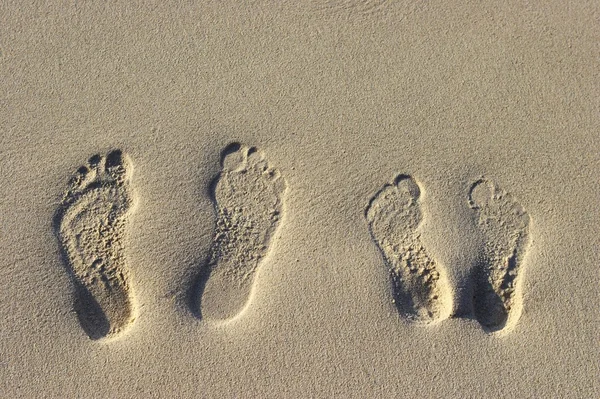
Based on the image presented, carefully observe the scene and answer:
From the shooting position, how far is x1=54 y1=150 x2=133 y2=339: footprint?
1.93 m

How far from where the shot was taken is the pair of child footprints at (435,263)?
1940mm

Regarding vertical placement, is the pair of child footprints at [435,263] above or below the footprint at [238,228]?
below

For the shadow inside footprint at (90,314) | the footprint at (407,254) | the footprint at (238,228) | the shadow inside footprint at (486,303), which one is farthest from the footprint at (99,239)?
the shadow inside footprint at (486,303)

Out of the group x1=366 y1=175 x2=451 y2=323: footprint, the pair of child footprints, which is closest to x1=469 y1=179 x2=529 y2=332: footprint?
the pair of child footprints

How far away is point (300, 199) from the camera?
199 cm

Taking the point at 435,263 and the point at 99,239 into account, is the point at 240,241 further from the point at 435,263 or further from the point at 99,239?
the point at 435,263

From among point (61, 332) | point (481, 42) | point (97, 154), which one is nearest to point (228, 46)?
point (97, 154)

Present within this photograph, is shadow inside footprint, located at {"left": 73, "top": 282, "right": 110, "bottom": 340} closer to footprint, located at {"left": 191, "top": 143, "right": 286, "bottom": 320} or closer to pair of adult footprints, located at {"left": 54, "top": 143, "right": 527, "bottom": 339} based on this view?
pair of adult footprints, located at {"left": 54, "top": 143, "right": 527, "bottom": 339}

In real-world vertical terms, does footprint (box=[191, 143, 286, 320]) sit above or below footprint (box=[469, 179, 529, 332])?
above

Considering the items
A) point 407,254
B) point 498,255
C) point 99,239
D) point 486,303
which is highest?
point 99,239

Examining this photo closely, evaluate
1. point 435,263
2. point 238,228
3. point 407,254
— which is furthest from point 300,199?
point 435,263

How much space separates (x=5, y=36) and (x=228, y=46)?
92 centimetres

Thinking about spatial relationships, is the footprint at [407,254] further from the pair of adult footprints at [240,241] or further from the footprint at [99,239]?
the footprint at [99,239]

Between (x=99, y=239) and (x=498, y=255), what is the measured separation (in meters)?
1.59
